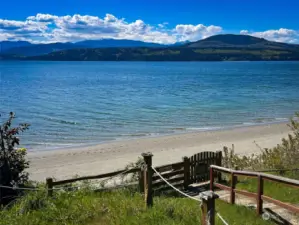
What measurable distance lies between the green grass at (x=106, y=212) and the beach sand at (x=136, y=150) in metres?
9.35

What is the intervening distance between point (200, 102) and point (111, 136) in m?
23.6

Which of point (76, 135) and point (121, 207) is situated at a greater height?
point (121, 207)

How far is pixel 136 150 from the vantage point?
79.2 ft

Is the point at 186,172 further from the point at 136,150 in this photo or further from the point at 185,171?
the point at 136,150

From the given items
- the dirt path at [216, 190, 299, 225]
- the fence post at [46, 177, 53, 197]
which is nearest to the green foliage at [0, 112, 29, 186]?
the fence post at [46, 177, 53, 197]

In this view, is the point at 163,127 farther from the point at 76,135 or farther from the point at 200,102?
the point at 200,102

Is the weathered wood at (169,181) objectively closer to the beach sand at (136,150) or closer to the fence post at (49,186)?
the fence post at (49,186)

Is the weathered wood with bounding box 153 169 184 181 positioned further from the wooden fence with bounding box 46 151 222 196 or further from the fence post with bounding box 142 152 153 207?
the fence post with bounding box 142 152 153 207

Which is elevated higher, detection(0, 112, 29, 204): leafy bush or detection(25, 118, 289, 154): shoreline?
detection(0, 112, 29, 204): leafy bush

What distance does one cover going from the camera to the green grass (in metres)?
7.21

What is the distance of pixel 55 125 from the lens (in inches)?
1331

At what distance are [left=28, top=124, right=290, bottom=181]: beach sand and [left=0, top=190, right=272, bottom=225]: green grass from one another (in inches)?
368

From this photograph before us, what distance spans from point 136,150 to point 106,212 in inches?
640

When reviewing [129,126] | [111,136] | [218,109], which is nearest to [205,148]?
[111,136]
